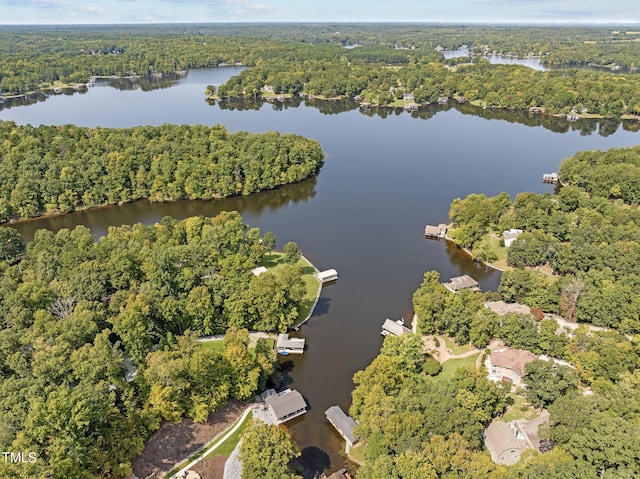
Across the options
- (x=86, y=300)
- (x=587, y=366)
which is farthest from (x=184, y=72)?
(x=587, y=366)

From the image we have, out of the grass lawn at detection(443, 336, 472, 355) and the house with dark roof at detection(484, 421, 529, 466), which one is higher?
the house with dark roof at detection(484, 421, 529, 466)

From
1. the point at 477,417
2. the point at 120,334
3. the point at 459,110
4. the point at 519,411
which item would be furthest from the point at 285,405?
the point at 459,110

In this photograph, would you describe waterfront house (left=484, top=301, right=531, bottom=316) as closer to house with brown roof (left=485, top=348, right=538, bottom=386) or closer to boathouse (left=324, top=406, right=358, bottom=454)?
house with brown roof (left=485, top=348, right=538, bottom=386)

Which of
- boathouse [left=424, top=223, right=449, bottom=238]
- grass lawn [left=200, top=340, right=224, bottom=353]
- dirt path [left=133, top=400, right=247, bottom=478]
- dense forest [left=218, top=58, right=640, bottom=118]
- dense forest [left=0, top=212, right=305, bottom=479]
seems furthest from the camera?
dense forest [left=218, top=58, right=640, bottom=118]

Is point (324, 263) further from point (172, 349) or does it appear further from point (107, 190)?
point (107, 190)

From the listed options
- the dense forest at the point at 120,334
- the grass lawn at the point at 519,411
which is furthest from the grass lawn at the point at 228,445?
the grass lawn at the point at 519,411

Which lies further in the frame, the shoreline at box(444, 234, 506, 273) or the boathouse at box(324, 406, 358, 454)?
the shoreline at box(444, 234, 506, 273)

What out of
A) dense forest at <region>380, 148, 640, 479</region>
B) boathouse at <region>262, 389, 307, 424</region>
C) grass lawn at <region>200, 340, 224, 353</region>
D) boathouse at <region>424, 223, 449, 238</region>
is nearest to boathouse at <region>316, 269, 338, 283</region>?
dense forest at <region>380, 148, 640, 479</region>
